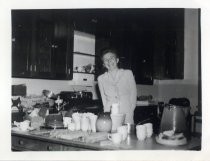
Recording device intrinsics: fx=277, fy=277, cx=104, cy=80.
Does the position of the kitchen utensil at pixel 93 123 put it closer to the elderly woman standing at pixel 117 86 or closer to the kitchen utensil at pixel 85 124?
the kitchen utensil at pixel 85 124

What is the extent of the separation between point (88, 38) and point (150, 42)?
86 cm

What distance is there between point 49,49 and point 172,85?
5.70ft

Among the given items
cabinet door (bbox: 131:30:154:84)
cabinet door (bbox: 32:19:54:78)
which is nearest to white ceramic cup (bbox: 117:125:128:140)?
cabinet door (bbox: 32:19:54:78)

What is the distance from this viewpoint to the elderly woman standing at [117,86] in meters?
1.83

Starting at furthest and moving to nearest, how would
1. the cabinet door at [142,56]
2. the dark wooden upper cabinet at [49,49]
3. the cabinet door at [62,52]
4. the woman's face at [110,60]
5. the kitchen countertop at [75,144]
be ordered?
the cabinet door at [142,56], the cabinet door at [62,52], the dark wooden upper cabinet at [49,49], the woman's face at [110,60], the kitchen countertop at [75,144]

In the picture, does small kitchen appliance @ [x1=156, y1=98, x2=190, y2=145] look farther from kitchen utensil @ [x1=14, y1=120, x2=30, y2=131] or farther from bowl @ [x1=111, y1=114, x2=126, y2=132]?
kitchen utensil @ [x1=14, y1=120, x2=30, y2=131]

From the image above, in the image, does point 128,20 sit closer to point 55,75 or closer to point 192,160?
point 55,75

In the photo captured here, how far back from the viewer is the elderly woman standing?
1.83m

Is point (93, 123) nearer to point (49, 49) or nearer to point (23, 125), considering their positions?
point (23, 125)

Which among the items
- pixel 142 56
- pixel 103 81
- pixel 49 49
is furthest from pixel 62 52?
pixel 142 56

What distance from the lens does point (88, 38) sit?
3.09 meters

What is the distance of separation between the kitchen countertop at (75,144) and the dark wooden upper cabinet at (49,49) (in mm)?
960

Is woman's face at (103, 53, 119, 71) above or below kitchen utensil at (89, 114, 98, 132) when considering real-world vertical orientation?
above

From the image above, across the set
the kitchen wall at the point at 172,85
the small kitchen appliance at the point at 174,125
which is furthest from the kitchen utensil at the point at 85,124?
the kitchen wall at the point at 172,85
